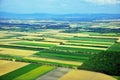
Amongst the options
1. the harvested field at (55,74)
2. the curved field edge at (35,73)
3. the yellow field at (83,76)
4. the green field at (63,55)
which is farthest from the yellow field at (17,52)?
the yellow field at (83,76)

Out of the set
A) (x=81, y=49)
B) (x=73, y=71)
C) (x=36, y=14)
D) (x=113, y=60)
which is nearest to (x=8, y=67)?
(x=73, y=71)

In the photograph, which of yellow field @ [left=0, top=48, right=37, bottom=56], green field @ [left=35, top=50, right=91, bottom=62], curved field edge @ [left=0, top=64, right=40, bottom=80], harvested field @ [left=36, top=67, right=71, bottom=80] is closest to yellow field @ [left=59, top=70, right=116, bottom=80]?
harvested field @ [left=36, top=67, right=71, bottom=80]

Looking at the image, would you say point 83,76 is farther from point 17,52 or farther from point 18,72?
point 17,52

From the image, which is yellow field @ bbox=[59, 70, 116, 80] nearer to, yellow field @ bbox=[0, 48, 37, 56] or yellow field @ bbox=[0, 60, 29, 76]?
yellow field @ bbox=[0, 60, 29, 76]

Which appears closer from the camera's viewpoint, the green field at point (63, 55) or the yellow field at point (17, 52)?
the green field at point (63, 55)

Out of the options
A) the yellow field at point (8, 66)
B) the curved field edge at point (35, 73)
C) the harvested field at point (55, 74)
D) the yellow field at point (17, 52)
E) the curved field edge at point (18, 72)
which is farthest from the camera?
the yellow field at point (17, 52)

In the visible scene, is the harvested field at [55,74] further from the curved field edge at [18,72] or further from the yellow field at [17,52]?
the yellow field at [17,52]

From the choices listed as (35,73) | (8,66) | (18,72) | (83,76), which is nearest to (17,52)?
(8,66)
